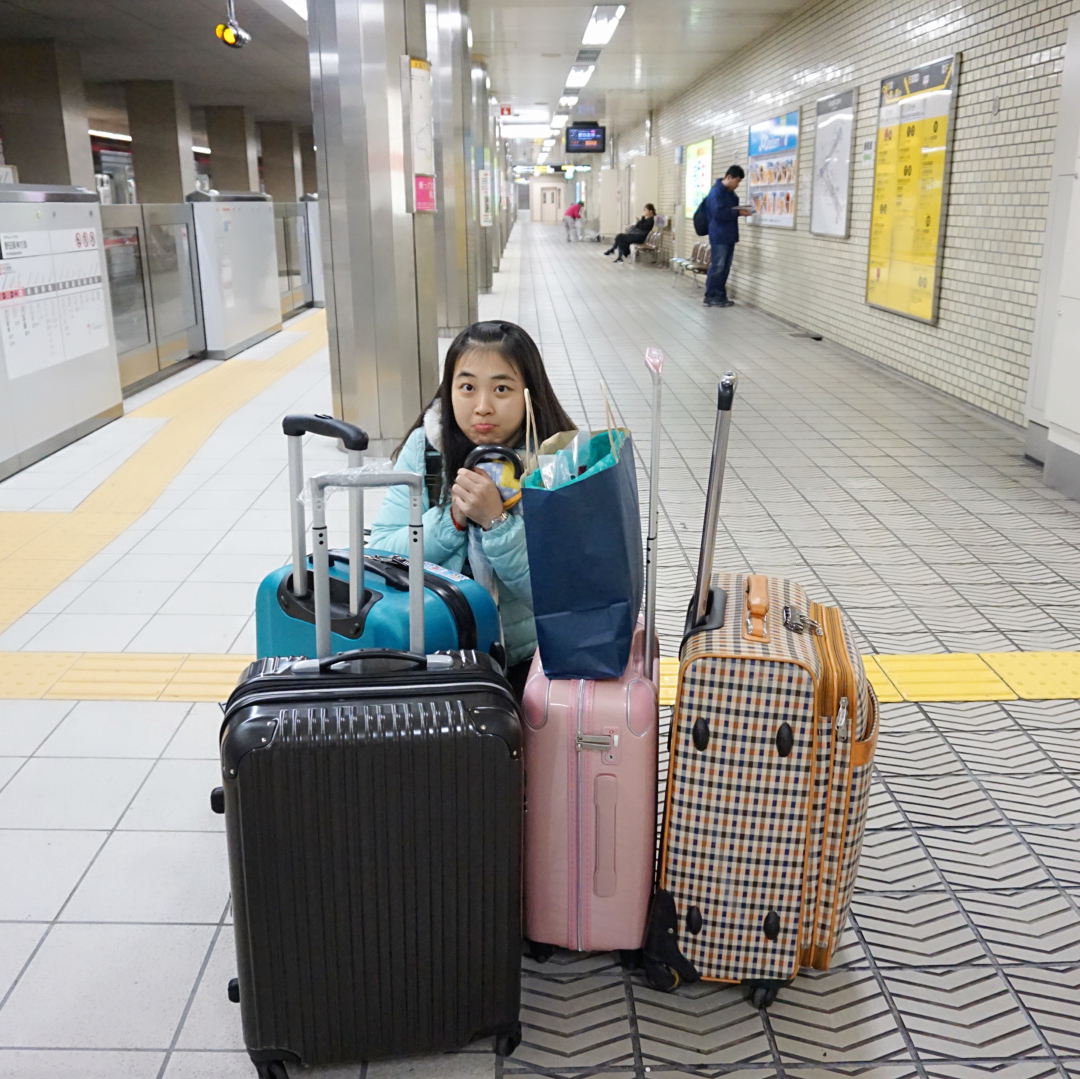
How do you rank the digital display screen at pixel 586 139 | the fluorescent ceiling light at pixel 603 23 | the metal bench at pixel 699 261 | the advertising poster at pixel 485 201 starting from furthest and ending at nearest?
the digital display screen at pixel 586 139
the metal bench at pixel 699 261
the advertising poster at pixel 485 201
the fluorescent ceiling light at pixel 603 23

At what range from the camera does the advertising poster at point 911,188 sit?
25.6ft

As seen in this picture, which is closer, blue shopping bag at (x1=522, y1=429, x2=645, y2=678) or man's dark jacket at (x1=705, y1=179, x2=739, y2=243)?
blue shopping bag at (x1=522, y1=429, x2=645, y2=678)

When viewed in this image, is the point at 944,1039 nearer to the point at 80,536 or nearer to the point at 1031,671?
the point at 1031,671

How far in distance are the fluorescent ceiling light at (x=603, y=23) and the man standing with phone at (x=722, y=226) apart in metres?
2.30

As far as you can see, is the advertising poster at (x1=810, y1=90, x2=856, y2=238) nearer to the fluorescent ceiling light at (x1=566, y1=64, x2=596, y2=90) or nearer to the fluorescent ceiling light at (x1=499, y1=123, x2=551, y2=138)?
the fluorescent ceiling light at (x1=566, y1=64, x2=596, y2=90)

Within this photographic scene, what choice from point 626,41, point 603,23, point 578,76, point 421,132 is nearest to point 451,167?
point 603,23

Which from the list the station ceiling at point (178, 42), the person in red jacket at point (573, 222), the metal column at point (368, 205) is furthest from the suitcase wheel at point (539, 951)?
the person in red jacket at point (573, 222)

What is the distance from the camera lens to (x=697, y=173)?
59.5ft

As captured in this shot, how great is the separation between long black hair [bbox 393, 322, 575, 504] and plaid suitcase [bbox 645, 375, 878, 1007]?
0.49m

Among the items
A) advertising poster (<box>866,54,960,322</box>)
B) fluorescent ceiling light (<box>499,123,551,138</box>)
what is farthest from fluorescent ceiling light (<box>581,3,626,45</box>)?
fluorescent ceiling light (<box>499,123,551,138</box>)

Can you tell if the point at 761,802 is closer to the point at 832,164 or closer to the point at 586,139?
the point at 832,164

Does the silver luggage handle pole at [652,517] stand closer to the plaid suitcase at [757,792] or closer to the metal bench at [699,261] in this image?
the plaid suitcase at [757,792]

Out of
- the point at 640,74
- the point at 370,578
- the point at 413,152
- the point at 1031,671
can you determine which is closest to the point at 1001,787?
the point at 1031,671

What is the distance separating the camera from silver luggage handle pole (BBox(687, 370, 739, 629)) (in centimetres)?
180
